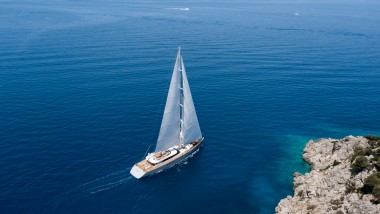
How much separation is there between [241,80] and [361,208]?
7906 centimetres

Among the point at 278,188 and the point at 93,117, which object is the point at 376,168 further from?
the point at 93,117

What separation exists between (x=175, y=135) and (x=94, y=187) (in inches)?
833

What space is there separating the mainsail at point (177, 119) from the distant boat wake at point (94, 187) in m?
9.91

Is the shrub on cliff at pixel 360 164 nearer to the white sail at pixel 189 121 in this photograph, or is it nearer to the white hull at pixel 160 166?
the white hull at pixel 160 166

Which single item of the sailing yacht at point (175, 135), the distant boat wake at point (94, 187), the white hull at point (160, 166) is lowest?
the distant boat wake at point (94, 187)

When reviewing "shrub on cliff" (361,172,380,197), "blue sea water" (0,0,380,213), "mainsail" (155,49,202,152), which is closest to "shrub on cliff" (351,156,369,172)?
"shrub on cliff" (361,172,380,197)

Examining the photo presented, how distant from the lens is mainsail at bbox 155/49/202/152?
72.1 m

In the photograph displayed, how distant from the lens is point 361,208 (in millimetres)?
49125

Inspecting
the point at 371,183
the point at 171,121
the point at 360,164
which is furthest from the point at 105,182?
the point at 360,164

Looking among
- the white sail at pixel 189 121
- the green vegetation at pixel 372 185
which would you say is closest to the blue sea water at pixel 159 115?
the white sail at pixel 189 121

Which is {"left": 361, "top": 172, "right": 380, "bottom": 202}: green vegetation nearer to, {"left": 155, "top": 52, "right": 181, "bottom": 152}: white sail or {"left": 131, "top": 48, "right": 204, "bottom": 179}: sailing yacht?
{"left": 131, "top": 48, "right": 204, "bottom": 179}: sailing yacht

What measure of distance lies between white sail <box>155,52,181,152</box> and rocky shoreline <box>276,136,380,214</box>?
89.6ft

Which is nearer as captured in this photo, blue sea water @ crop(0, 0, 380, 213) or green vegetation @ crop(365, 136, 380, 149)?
blue sea water @ crop(0, 0, 380, 213)

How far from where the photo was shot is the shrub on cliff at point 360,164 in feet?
196
